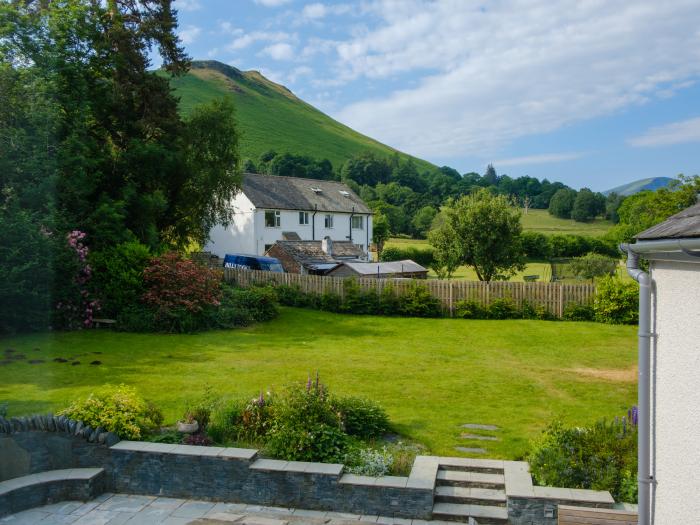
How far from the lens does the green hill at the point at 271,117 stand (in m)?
128

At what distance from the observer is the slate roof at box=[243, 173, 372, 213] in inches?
1738

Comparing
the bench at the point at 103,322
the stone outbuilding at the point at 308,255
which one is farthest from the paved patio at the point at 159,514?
the stone outbuilding at the point at 308,255

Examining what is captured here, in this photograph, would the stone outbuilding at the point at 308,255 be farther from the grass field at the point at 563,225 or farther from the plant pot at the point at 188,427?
the grass field at the point at 563,225

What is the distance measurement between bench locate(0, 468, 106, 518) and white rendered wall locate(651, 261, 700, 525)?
288 inches

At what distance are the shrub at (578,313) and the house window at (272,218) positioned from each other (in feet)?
85.3

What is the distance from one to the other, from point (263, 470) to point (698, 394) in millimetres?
5541

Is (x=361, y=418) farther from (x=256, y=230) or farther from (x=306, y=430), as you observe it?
(x=256, y=230)

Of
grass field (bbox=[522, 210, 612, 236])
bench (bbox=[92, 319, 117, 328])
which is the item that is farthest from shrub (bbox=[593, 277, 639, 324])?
grass field (bbox=[522, 210, 612, 236])

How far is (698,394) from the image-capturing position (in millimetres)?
4574

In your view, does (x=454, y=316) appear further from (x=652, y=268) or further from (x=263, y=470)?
(x=652, y=268)

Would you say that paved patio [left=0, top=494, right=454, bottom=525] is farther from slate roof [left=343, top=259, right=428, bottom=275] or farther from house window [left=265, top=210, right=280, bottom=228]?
house window [left=265, top=210, right=280, bottom=228]

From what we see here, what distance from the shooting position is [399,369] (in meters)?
15.0

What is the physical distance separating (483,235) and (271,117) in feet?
415

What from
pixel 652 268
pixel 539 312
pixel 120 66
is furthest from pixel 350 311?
pixel 652 268
